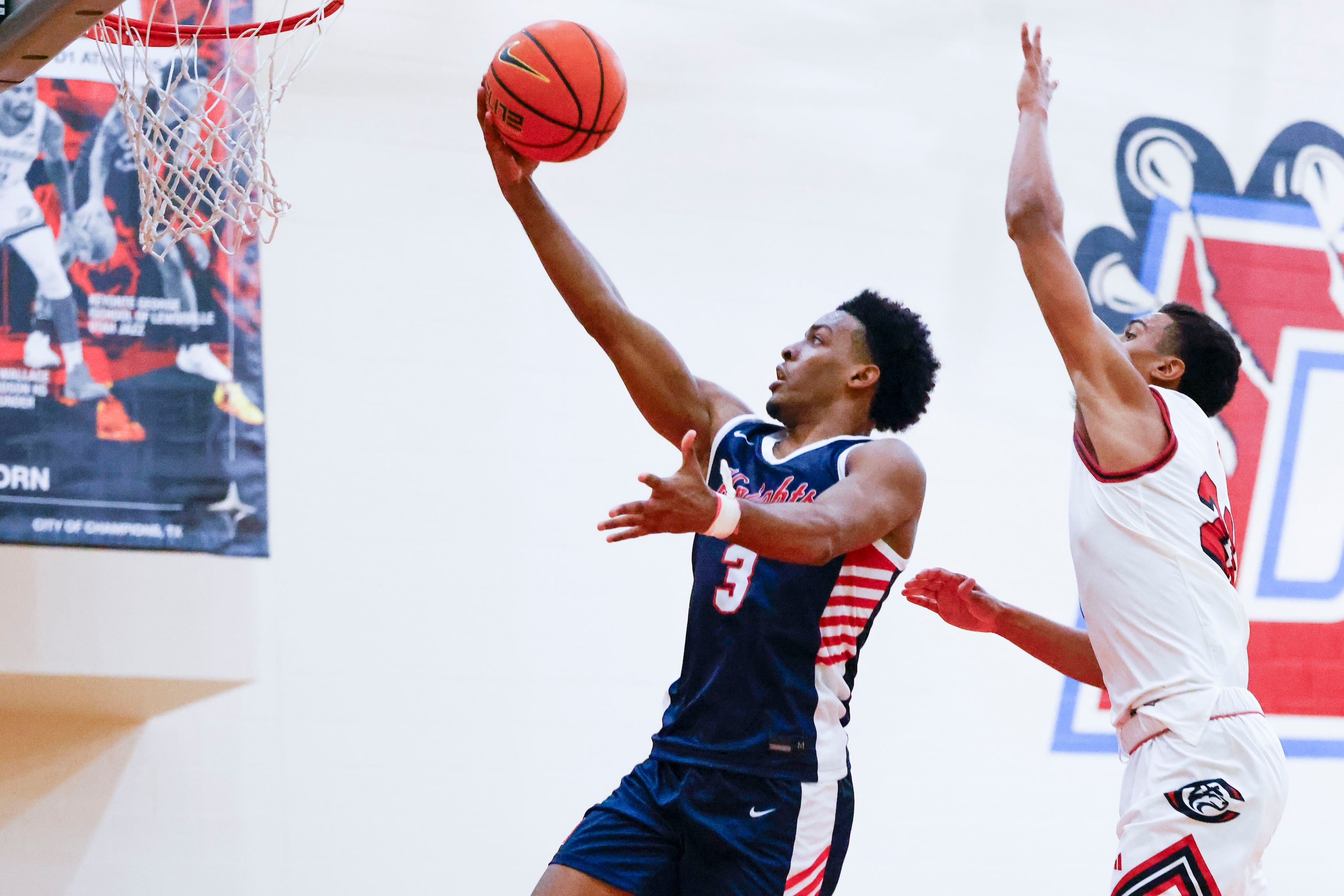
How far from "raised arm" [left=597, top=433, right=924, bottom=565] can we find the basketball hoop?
5.57 feet

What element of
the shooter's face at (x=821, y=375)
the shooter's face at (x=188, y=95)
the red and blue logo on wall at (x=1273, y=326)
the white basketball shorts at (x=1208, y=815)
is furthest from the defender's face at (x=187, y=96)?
the red and blue logo on wall at (x=1273, y=326)

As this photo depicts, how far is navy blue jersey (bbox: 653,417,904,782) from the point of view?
323 centimetres

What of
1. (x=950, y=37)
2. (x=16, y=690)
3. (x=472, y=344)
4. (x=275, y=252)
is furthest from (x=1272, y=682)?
(x=16, y=690)

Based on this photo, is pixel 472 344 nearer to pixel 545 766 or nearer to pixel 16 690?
pixel 545 766

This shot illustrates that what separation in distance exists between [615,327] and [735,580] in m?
0.80

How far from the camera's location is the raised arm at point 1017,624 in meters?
3.85

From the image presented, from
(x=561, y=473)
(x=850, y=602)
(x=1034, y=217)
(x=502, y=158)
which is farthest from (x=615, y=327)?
(x=561, y=473)

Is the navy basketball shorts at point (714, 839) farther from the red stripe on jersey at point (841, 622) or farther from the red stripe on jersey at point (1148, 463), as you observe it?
the red stripe on jersey at point (1148, 463)

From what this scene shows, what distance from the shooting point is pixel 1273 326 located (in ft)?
21.8

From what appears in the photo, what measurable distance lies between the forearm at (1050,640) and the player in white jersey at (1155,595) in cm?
32

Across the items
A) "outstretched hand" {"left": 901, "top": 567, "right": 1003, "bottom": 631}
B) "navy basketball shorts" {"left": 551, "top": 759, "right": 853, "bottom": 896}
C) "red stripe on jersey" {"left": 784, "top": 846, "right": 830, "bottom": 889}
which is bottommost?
"red stripe on jersey" {"left": 784, "top": 846, "right": 830, "bottom": 889}

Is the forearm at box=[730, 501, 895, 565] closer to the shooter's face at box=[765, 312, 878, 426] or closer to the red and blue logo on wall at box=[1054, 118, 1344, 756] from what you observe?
the shooter's face at box=[765, 312, 878, 426]

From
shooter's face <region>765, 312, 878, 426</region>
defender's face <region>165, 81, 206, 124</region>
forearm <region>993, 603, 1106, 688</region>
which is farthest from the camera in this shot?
defender's face <region>165, 81, 206, 124</region>

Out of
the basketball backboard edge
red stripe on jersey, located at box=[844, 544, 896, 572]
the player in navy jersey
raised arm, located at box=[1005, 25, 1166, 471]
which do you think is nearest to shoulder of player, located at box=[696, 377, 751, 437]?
the player in navy jersey
